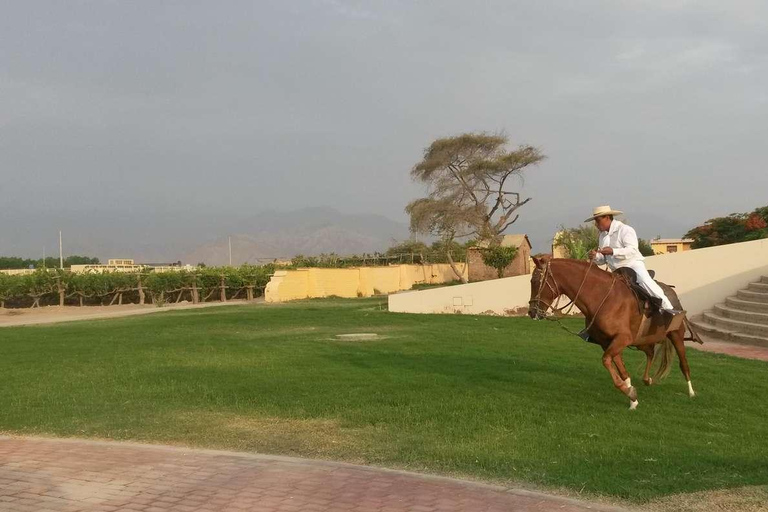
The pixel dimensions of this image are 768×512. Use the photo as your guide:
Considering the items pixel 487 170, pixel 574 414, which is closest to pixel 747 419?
pixel 574 414

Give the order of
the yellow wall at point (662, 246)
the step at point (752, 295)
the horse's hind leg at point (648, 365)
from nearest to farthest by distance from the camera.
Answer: the horse's hind leg at point (648, 365)
the step at point (752, 295)
the yellow wall at point (662, 246)

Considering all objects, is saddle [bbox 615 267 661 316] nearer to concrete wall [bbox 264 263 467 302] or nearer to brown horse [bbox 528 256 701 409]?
brown horse [bbox 528 256 701 409]

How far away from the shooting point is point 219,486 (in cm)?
620

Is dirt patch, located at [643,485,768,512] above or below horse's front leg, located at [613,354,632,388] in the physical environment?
below

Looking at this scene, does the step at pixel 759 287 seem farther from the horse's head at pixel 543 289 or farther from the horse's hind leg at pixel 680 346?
the horse's head at pixel 543 289

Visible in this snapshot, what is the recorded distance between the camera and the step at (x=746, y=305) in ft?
60.1

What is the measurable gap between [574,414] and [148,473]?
472 cm

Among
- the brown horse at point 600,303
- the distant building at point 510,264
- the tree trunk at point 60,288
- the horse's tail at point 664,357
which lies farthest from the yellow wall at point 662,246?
the brown horse at point 600,303

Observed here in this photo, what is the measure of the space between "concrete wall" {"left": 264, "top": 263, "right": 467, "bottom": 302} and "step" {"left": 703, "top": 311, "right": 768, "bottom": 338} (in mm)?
21276

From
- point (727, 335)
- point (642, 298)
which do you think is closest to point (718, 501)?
point (642, 298)

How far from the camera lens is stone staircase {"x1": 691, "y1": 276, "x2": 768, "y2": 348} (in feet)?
55.5

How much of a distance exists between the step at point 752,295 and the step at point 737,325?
931mm

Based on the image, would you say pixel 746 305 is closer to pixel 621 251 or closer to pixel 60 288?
pixel 621 251

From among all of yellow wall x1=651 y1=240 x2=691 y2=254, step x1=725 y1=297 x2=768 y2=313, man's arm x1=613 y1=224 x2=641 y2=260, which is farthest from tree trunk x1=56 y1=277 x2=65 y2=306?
man's arm x1=613 y1=224 x2=641 y2=260
